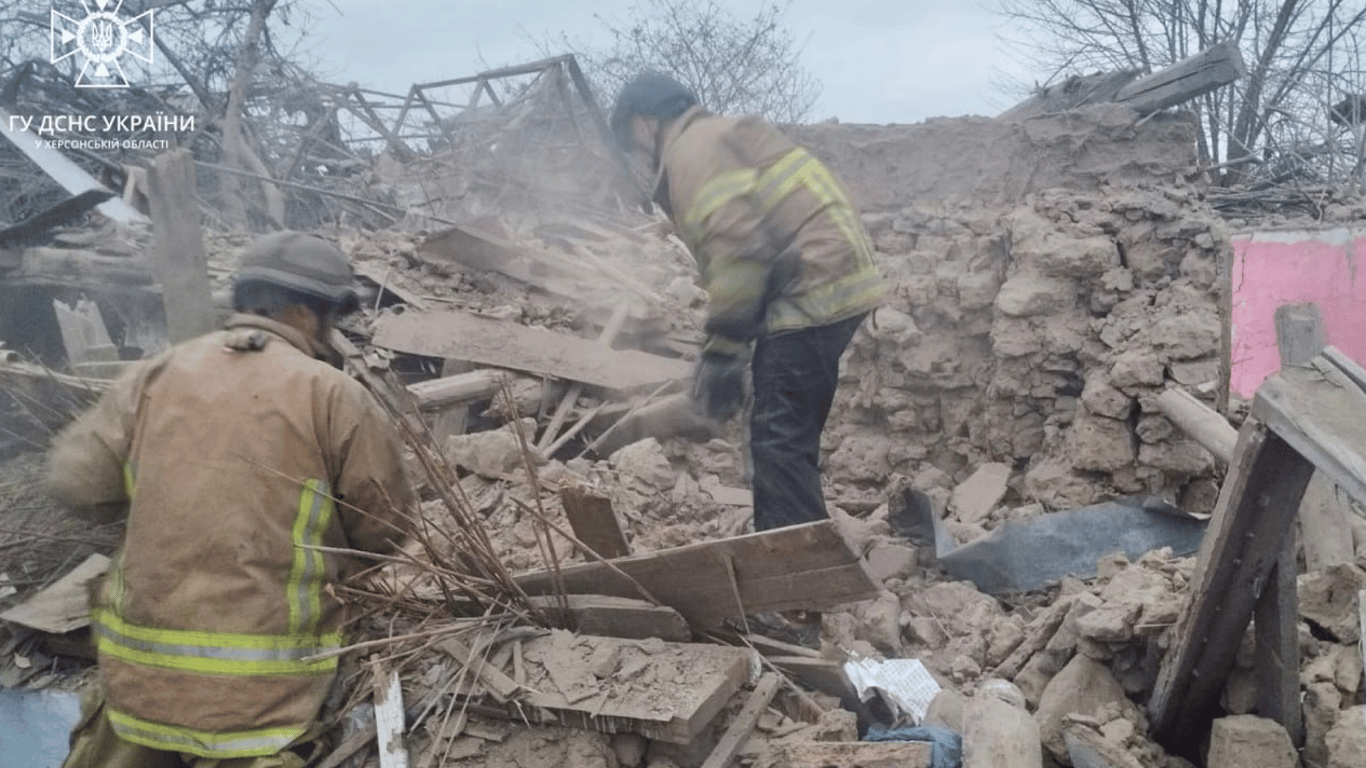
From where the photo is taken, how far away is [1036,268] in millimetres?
5340

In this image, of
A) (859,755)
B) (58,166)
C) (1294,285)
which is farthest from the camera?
(58,166)

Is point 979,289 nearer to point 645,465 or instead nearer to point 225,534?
point 645,465

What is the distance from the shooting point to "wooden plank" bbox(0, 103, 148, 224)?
8.30 metres

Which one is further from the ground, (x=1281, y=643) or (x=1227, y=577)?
(x=1227, y=577)

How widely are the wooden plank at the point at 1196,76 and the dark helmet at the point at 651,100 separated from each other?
3.71 meters

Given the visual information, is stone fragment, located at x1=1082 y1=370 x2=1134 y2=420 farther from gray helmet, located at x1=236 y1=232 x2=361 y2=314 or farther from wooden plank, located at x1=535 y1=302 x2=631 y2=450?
gray helmet, located at x1=236 y1=232 x2=361 y2=314

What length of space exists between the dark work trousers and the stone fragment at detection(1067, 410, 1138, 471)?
183cm

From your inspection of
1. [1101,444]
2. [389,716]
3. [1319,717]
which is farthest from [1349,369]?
[1101,444]

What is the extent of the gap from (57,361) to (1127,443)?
7036mm

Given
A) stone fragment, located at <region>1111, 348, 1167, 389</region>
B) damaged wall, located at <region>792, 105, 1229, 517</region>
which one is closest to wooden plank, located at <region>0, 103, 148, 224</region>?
damaged wall, located at <region>792, 105, 1229, 517</region>

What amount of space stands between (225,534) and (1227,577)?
2.57 metres

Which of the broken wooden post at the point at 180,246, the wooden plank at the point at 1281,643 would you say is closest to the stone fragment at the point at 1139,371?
the wooden plank at the point at 1281,643

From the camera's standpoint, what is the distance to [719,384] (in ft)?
12.4

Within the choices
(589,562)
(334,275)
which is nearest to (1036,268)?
(589,562)
